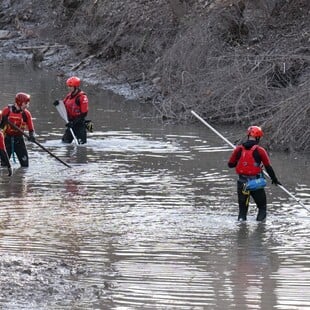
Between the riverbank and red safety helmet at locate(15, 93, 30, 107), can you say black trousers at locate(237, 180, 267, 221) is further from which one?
the riverbank

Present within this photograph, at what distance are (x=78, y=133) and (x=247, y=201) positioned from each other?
324 inches

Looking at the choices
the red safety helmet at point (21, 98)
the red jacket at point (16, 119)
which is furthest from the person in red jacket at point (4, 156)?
the red safety helmet at point (21, 98)

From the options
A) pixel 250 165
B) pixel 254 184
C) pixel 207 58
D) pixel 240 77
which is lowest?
pixel 254 184

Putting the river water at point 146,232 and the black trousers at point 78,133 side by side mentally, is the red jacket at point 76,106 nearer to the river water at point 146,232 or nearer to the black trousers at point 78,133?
the black trousers at point 78,133

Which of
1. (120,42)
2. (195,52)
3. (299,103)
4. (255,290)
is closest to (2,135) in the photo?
(299,103)

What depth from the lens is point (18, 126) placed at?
18.8 meters

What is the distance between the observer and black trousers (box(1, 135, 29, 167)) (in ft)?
61.8

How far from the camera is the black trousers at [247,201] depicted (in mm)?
14094

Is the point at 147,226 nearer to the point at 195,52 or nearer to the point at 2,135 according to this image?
the point at 2,135

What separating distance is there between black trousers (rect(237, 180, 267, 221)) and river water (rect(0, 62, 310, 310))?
0.17 m

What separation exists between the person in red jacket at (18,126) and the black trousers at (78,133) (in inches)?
109

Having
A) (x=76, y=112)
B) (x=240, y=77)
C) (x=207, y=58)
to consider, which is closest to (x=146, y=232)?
(x=76, y=112)

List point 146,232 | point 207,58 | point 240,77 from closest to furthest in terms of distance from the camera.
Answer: point 146,232 < point 240,77 < point 207,58

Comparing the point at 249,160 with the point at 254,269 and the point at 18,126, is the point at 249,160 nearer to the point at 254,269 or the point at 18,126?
the point at 254,269
